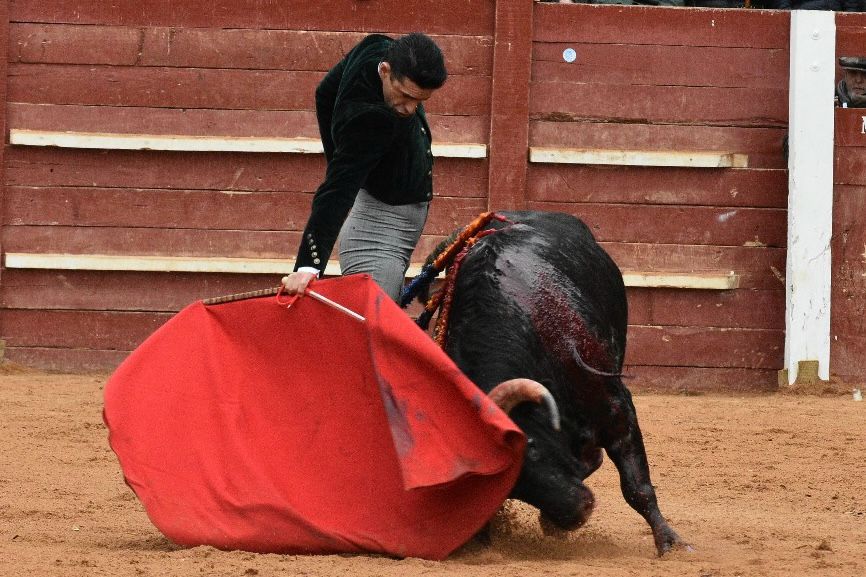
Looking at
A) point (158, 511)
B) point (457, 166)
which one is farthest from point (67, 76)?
point (158, 511)

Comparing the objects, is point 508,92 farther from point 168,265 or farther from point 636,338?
point 168,265

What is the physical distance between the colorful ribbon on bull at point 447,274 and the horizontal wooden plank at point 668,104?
148 inches

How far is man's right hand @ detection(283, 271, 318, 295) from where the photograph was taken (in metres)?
3.92

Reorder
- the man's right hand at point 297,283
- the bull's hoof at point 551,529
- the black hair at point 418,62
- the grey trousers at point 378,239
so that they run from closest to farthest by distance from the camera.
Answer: the bull's hoof at point 551,529 → the black hair at point 418,62 → the man's right hand at point 297,283 → the grey trousers at point 378,239

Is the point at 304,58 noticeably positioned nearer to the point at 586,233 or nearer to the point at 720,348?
the point at 720,348

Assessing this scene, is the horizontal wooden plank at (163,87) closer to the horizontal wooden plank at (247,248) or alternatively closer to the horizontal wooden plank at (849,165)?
the horizontal wooden plank at (247,248)

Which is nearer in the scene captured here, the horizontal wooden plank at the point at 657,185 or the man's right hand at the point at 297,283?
the man's right hand at the point at 297,283

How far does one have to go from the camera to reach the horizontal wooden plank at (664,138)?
26.3ft

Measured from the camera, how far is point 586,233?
4.66 m

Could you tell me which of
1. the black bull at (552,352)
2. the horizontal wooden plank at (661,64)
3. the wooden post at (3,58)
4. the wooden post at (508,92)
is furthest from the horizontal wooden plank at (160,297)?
the black bull at (552,352)

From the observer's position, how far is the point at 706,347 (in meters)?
8.03

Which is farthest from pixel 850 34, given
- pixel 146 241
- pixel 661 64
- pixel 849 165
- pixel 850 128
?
pixel 146 241

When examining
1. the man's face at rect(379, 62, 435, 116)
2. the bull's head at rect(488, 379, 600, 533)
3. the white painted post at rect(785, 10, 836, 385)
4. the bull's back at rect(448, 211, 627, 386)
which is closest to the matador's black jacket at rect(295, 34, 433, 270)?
the man's face at rect(379, 62, 435, 116)

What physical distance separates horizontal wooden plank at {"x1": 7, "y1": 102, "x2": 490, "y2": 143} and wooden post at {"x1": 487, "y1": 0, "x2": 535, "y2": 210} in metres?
0.41
